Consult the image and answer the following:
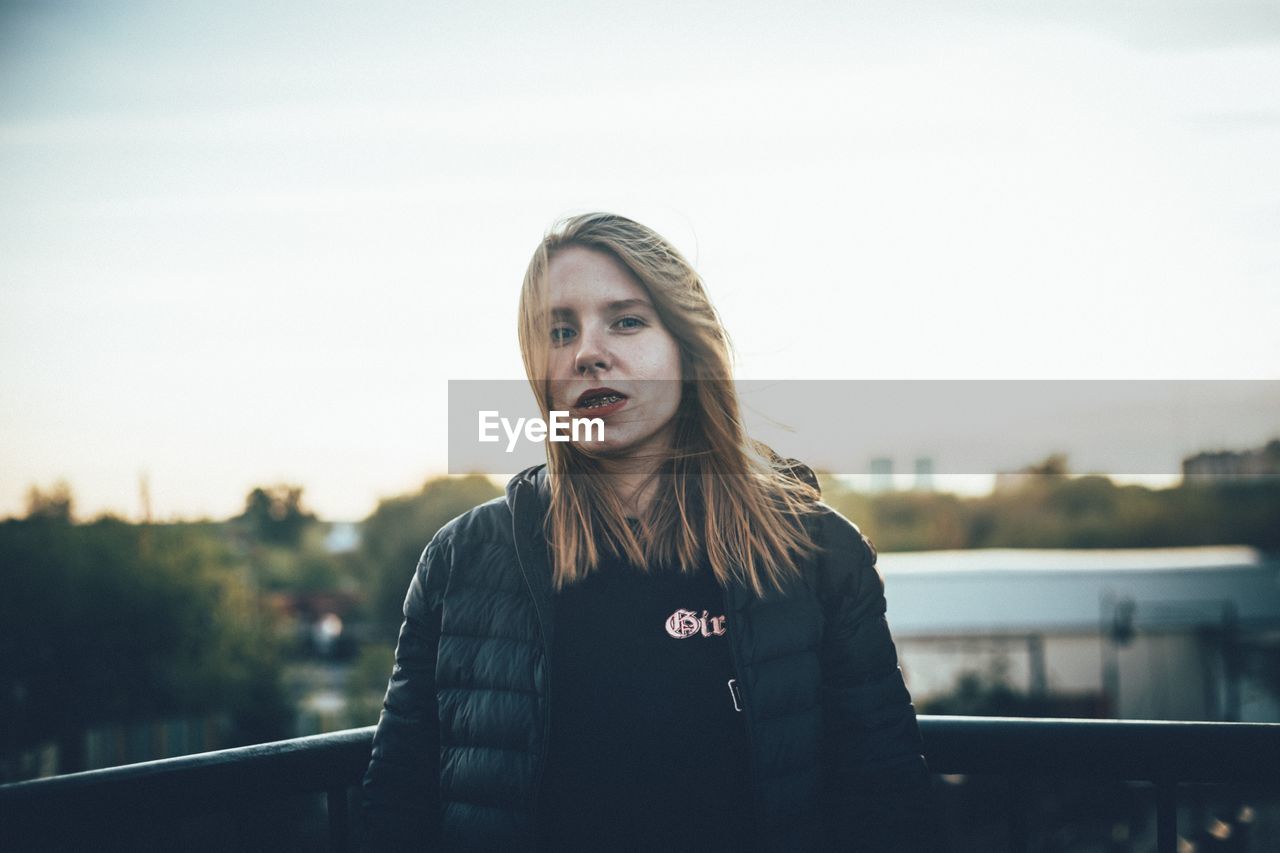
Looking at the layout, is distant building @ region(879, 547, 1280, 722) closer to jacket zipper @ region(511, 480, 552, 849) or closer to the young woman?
the young woman

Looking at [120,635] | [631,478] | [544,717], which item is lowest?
[120,635]

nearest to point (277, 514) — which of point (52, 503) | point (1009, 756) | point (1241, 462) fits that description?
point (52, 503)

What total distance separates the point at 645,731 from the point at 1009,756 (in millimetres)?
635

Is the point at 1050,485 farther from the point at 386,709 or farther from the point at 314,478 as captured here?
the point at 386,709

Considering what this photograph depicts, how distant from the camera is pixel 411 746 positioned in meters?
1.48

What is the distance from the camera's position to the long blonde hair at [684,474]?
59.7 inches

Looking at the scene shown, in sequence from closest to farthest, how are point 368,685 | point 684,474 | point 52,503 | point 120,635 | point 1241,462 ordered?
1. point 684,474
2. point 1241,462
3. point 368,685
4. point 120,635
5. point 52,503

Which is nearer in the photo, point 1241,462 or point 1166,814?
point 1166,814

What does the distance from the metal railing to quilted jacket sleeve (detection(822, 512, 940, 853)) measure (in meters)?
0.14

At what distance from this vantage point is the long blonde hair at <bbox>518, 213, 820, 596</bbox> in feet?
4.98

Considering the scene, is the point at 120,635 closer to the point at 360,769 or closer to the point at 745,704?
the point at 360,769

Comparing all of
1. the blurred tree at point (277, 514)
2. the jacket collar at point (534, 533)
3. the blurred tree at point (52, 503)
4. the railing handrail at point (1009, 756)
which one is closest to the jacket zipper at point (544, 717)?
the jacket collar at point (534, 533)

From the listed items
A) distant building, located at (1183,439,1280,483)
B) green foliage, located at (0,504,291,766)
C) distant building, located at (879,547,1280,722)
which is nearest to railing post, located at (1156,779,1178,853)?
distant building, located at (879,547,1280,722)

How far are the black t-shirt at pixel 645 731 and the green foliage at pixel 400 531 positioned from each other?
95.4 feet
